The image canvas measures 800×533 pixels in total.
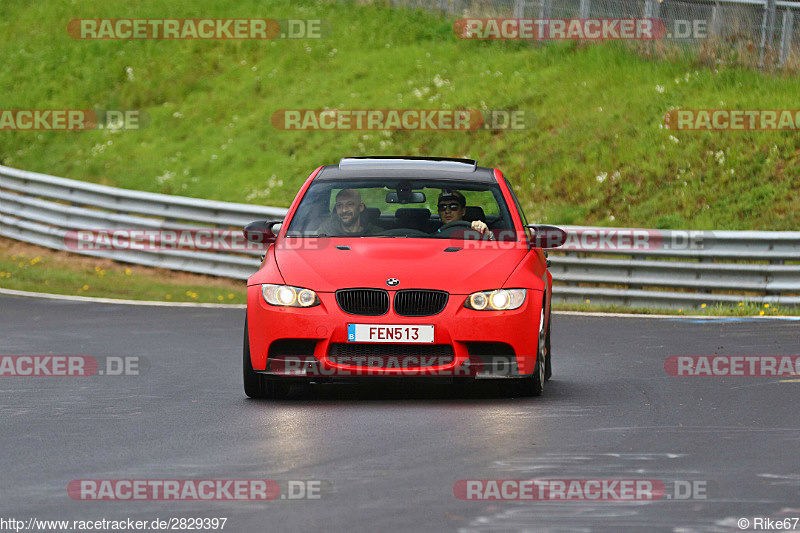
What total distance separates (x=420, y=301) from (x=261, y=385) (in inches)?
51.8

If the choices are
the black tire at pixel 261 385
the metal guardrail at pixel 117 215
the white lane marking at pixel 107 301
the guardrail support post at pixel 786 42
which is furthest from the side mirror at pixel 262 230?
the guardrail support post at pixel 786 42

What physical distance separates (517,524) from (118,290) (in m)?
15.3

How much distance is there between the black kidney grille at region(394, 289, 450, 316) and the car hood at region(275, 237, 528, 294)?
5 cm

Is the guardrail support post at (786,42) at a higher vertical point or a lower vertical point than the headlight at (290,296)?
higher

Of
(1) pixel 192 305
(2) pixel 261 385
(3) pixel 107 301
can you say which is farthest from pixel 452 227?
(3) pixel 107 301

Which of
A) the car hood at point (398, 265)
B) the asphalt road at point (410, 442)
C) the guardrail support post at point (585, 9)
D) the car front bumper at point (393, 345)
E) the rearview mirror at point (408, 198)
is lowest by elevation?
the asphalt road at point (410, 442)

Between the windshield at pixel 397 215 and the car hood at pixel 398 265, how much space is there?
1.27 ft

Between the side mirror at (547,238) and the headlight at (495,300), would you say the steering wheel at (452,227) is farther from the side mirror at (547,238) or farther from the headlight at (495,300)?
the headlight at (495,300)

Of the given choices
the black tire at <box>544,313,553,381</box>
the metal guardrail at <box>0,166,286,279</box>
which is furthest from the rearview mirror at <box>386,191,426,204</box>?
the metal guardrail at <box>0,166,286,279</box>

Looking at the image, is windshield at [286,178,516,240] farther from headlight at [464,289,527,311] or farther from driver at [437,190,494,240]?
headlight at [464,289,527,311]

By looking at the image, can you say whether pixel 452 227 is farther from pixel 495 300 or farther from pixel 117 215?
pixel 117 215

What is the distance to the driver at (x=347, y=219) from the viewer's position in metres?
11.0

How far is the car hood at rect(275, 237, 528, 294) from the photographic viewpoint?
997 centimetres

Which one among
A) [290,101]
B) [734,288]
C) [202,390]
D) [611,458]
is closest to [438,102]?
[290,101]
